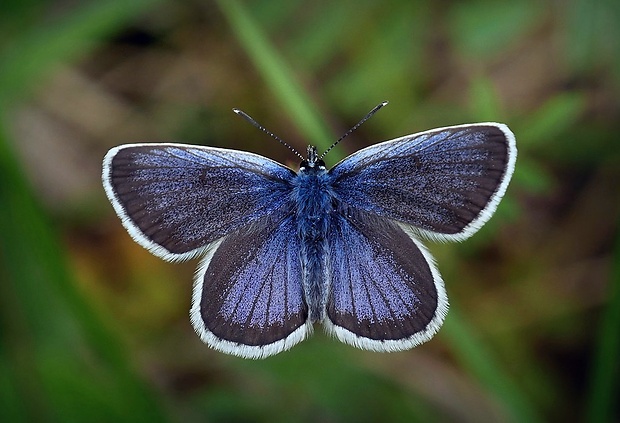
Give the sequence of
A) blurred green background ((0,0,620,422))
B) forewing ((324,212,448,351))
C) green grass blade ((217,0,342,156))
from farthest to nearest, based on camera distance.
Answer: blurred green background ((0,0,620,422)) → green grass blade ((217,0,342,156)) → forewing ((324,212,448,351))

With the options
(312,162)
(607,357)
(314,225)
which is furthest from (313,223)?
(607,357)

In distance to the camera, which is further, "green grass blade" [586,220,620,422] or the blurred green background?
the blurred green background

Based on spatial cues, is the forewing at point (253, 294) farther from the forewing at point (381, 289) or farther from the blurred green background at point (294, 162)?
the blurred green background at point (294, 162)

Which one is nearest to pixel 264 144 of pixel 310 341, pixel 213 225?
pixel 310 341

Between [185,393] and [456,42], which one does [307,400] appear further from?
[456,42]

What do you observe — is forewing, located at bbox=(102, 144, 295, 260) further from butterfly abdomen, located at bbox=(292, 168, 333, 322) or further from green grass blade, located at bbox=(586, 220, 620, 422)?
green grass blade, located at bbox=(586, 220, 620, 422)

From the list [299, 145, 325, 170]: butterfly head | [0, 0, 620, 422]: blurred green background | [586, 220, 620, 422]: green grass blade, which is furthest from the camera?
[0, 0, 620, 422]: blurred green background

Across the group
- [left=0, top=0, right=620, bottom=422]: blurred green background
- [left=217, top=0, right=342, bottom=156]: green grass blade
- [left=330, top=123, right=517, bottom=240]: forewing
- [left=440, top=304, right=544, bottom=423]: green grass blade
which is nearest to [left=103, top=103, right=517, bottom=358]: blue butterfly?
[left=330, top=123, right=517, bottom=240]: forewing
